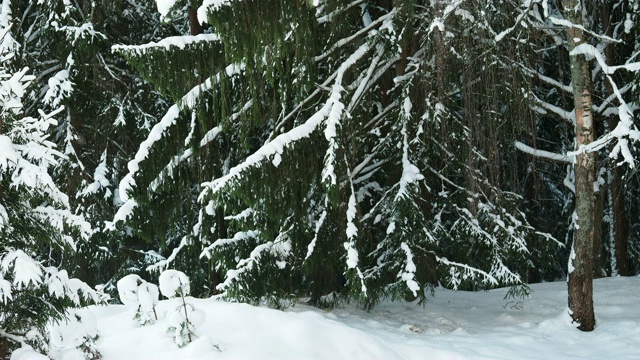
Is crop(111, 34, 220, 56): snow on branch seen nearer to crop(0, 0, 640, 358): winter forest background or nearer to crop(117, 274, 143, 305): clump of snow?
crop(0, 0, 640, 358): winter forest background

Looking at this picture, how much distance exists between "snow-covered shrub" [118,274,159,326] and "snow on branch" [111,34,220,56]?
8.51 ft

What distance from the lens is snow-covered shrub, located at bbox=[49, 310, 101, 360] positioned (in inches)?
179

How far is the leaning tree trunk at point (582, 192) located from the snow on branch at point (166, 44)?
364cm

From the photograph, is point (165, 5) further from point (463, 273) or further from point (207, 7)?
point (463, 273)

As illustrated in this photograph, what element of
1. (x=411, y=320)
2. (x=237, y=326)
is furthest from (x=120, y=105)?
(x=237, y=326)

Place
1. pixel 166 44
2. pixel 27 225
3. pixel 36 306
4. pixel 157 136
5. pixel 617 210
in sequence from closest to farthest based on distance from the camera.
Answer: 1. pixel 36 306
2. pixel 27 225
3. pixel 166 44
4. pixel 157 136
5. pixel 617 210

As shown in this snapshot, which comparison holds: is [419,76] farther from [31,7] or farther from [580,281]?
[31,7]

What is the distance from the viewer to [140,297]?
5.11m

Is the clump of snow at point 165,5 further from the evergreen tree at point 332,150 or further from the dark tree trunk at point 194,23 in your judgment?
the dark tree trunk at point 194,23

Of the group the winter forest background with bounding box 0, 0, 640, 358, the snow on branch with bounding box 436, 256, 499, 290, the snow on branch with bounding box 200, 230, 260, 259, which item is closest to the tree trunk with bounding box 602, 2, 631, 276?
the winter forest background with bounding box 0, 0, 640, 358

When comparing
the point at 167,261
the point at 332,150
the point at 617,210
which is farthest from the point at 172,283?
the point at 617,210

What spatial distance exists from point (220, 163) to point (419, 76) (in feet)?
8.57

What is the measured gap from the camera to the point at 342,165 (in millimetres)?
7184

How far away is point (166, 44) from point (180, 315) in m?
3.25
